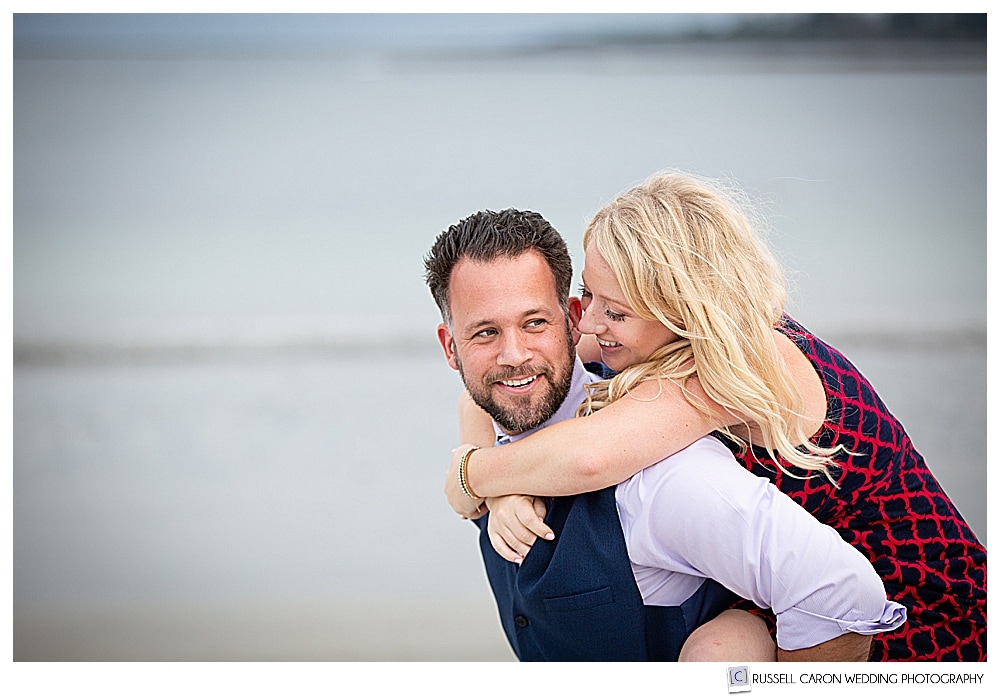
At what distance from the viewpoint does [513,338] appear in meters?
1.53

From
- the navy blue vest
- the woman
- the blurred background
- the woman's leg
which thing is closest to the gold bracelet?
the woman

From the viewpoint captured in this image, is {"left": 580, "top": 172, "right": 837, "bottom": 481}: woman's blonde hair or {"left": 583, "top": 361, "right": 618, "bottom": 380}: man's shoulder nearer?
{"left": 580, "top": 172, "right": 837, "bottom": 481}: woman's blonde hair

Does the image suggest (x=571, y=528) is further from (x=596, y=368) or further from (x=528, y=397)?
(x=596, y=368)

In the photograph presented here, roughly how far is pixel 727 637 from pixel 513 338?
564 millimetres

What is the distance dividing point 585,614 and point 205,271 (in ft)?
10.5

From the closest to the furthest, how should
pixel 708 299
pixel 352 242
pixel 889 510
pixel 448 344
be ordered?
pixel 708 299
pixel 889 510
pixel 448 344
pixel 352 242

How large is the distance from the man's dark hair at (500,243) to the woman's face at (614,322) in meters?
0.05

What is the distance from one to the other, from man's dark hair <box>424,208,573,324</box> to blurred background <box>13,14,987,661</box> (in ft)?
1.27

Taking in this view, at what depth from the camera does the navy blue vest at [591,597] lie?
146cm

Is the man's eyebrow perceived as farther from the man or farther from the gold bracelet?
the gold bracelet

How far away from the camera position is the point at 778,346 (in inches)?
61.3

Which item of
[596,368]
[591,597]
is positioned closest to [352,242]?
[596,368]

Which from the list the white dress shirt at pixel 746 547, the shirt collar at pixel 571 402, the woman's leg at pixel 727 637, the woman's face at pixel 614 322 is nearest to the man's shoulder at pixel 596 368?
the shirt collar at pixel 571 402

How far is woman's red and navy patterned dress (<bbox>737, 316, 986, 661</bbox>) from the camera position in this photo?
1535 millimetres
